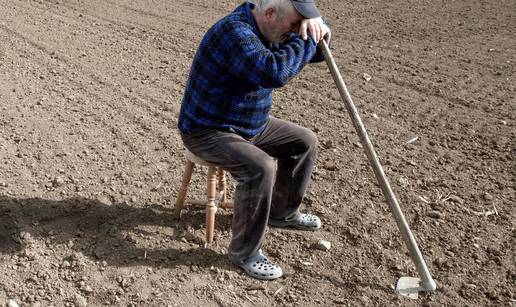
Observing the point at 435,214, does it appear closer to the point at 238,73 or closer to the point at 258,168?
the point at 258,168

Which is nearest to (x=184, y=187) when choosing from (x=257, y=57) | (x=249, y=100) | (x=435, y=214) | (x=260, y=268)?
(x=260, y=268)

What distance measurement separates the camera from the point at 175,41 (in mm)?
8016

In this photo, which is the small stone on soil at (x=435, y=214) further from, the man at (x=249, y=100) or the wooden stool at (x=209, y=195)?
the wooden stool at (x=209, y=195)

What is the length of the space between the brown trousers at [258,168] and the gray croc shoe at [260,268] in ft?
0.18

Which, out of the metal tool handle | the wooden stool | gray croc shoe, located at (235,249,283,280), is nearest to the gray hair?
the metal tool handle

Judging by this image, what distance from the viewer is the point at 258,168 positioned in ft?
11.6

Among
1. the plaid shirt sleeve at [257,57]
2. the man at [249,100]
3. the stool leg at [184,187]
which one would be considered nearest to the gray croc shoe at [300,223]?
the man at [249,100]

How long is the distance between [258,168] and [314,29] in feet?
2.66

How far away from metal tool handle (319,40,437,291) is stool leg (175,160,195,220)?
1.09 metres

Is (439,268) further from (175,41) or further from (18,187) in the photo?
(175,41)

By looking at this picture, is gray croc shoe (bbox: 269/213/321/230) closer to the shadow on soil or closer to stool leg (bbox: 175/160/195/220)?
the shadow on soil

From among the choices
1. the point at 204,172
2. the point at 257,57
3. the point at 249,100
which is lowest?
the point at 204,172

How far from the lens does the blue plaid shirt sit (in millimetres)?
3352

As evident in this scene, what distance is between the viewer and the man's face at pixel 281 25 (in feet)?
11.2
